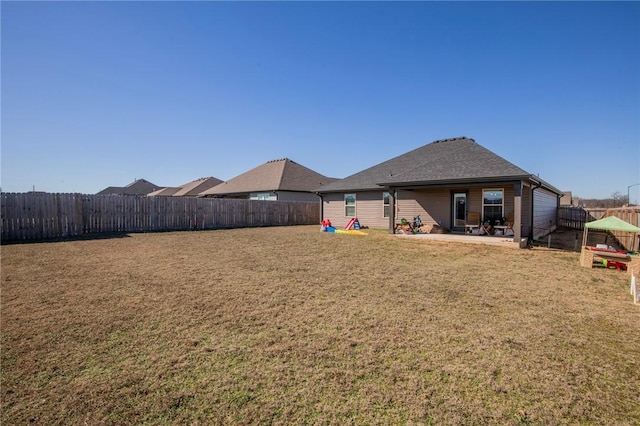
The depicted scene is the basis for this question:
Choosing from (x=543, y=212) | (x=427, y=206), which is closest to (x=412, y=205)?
(x=427, y=206)

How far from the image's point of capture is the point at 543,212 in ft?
52.8

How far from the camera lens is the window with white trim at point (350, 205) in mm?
19308

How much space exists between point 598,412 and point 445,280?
154 inches

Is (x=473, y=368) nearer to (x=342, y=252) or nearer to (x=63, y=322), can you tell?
(x=63, y=322)

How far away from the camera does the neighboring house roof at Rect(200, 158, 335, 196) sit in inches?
1019

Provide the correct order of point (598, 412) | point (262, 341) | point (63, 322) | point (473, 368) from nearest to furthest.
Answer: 1. point (598, 412)
2. point (473, 368)
3. point (262, 341)
4. point (63, 322)

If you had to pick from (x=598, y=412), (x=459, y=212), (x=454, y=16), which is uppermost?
(x=454, y=16)

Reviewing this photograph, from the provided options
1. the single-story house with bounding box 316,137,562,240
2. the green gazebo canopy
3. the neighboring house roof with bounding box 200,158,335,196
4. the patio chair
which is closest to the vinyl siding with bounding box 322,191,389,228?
the single-story house with bounding box 316,137,562,240

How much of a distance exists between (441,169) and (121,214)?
1626 centimetres

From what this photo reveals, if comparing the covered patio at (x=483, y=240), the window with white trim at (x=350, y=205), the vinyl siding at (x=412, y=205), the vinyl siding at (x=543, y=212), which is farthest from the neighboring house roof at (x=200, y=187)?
the vinyl siding at (x=543, y=212)

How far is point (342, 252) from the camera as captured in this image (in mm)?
9633

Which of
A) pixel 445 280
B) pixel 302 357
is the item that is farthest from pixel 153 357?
pixel 445 280

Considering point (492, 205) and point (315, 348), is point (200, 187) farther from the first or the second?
point (315, 348)

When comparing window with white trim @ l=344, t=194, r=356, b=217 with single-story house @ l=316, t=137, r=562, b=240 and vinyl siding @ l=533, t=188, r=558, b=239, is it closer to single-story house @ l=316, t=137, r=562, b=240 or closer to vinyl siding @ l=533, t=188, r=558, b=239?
single-story house @ l=316, t=137, r=562, b=240
